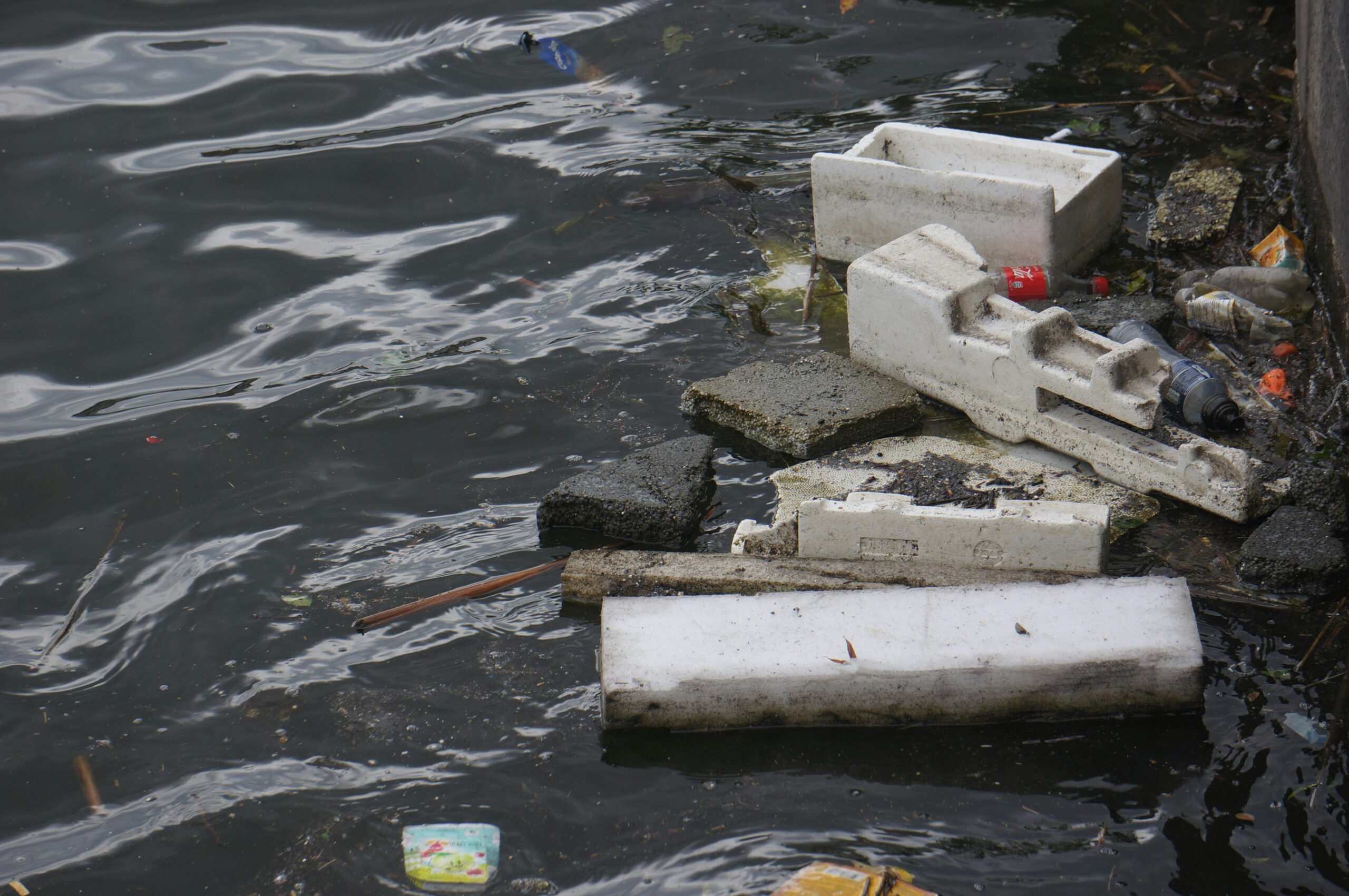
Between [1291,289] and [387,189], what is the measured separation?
507 centimetres

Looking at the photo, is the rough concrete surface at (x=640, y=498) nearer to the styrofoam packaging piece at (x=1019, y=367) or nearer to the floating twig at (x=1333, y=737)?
the styrofoam packaging piece at (x=1019, y=367)

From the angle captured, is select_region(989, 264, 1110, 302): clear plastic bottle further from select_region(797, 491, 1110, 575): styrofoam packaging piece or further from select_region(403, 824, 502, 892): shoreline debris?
select_region(403, 824, 502, 892): shoreline debris

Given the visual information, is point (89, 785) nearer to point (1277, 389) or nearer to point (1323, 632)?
point (1323, 632)

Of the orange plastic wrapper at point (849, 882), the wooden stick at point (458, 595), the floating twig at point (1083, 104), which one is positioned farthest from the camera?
the floating twig at point (1083, 104)

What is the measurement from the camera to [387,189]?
7250 millimetres

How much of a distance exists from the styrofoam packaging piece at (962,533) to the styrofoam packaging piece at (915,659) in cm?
20

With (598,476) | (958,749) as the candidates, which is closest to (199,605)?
(598,476)

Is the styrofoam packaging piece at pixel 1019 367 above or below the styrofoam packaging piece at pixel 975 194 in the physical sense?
below

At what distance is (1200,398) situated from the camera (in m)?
4.40

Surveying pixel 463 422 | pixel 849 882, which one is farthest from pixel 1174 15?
pixel 849 882

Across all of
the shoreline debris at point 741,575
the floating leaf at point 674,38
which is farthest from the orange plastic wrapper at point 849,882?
the floating leaf at point 674,38

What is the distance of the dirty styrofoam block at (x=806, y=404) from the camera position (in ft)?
15.0

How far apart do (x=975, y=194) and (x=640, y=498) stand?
2310 millimetres

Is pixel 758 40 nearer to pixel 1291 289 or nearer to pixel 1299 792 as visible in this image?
pixel 1291 289
